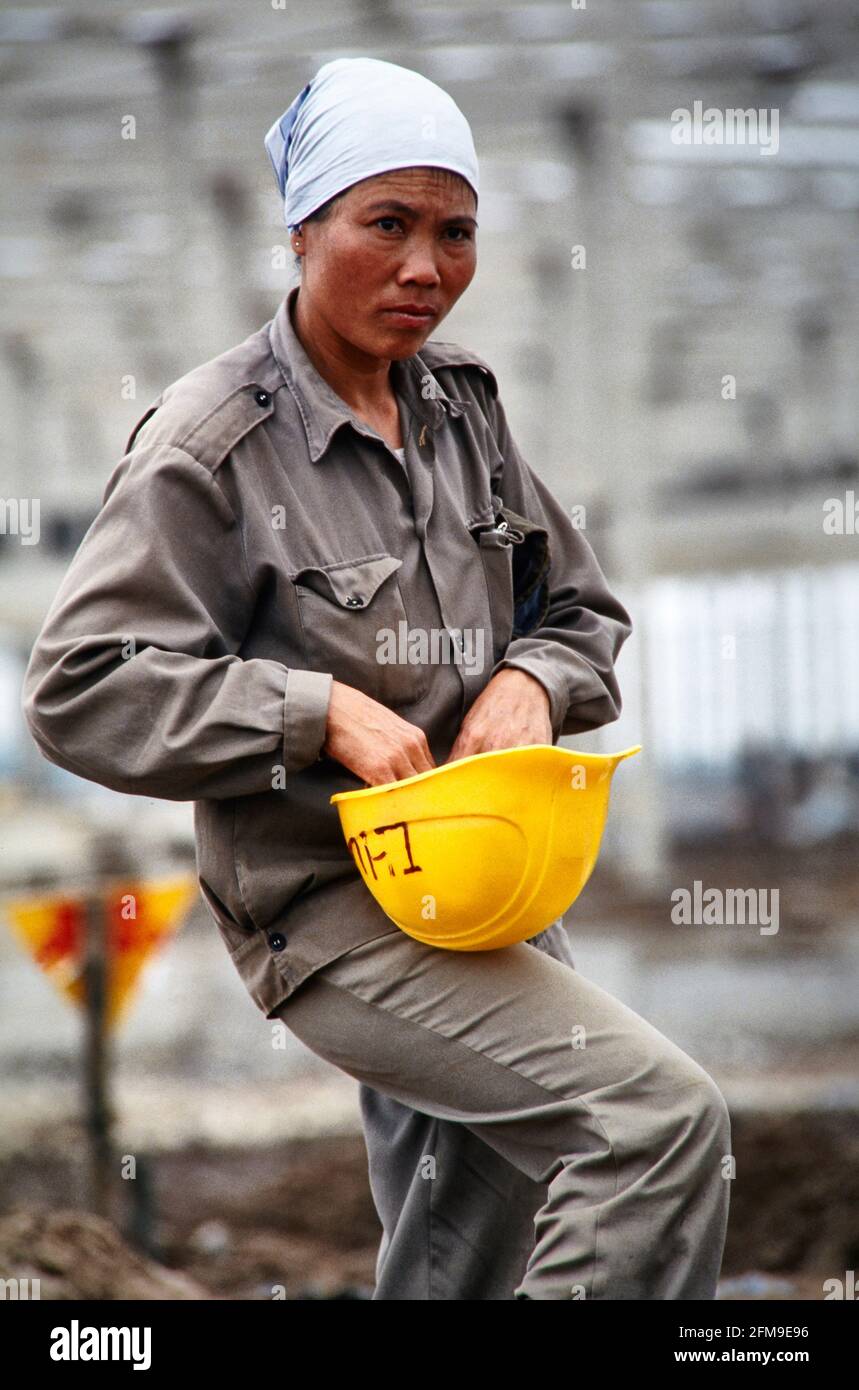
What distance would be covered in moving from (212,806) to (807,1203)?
338 centimetres

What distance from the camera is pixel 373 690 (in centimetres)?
220

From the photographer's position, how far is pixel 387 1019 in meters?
2.10

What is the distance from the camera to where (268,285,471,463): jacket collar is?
7.32 feet

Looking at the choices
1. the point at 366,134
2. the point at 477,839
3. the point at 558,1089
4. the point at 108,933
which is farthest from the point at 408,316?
the point at 108,933

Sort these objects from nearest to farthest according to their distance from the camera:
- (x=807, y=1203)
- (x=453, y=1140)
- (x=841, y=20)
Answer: (x=453, y=1140) → (x=807, y=1203) → (x=841, y=20)

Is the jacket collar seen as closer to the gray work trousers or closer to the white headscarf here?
the white headscarf

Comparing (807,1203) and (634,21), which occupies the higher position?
(634,21)

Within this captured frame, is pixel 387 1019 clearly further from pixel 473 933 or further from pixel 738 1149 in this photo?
pixel 738 1149

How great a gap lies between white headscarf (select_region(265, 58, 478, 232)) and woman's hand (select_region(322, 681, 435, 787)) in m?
0.65

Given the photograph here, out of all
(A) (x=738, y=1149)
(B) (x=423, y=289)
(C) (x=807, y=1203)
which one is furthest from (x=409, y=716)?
(A) (x=738, y=1149)

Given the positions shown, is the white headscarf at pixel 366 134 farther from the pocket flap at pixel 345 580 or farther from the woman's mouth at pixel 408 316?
the pocket flap at pixel 345 580

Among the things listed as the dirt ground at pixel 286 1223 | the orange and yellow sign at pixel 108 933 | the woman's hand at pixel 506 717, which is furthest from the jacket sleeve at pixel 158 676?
the orange and yellow sign at pixel 108 933

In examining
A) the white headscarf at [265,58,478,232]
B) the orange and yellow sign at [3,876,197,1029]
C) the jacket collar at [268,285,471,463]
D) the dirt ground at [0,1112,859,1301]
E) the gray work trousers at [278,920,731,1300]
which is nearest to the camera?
the gray work trousers at [278,920,731,1300]

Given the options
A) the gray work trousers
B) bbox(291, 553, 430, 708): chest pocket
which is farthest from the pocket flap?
the gray work trousers
